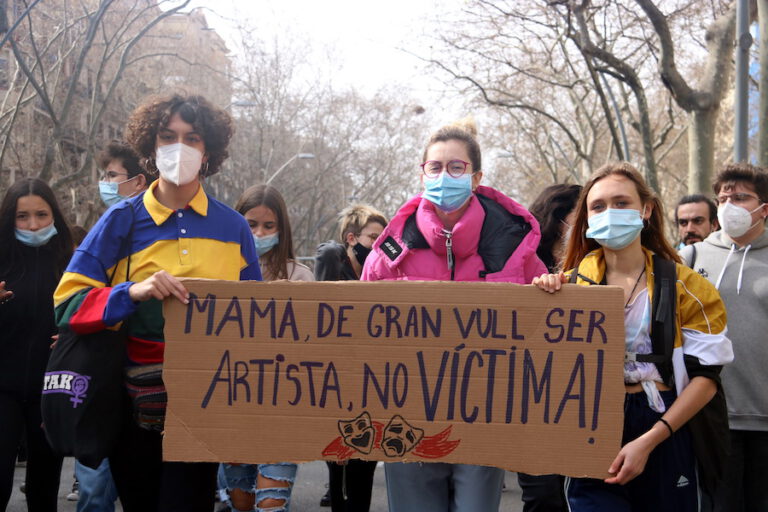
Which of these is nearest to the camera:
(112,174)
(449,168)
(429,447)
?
(429,447)

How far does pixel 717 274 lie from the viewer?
4.20m

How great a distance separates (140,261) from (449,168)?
1223 mm

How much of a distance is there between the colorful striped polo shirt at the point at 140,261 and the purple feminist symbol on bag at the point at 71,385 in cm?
16

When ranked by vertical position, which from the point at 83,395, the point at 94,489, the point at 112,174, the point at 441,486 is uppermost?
the point at 112,174

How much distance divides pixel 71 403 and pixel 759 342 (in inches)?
A: 122

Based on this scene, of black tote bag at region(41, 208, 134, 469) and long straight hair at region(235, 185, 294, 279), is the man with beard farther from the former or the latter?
black tote bag at region(41, 208, 134, 469)

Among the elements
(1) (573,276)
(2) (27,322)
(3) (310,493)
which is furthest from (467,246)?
(3) (310,493)

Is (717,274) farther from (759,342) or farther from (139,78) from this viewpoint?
(139,78)

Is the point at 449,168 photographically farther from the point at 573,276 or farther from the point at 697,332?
the point at 697,332

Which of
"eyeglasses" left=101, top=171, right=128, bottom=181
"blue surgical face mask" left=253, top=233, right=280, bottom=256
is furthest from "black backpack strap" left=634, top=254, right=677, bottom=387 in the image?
"eyeglasses" left=101, top=171, right=128, bottom=181

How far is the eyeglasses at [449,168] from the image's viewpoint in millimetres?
3285

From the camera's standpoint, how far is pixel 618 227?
3041 millimetres

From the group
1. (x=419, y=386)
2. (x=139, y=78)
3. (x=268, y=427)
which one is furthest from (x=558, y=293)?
(x=139, y=78)

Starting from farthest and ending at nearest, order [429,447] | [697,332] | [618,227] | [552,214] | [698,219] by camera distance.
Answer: [698,219] → [552,214] → [618,227] → [697,332] → [429,447]
